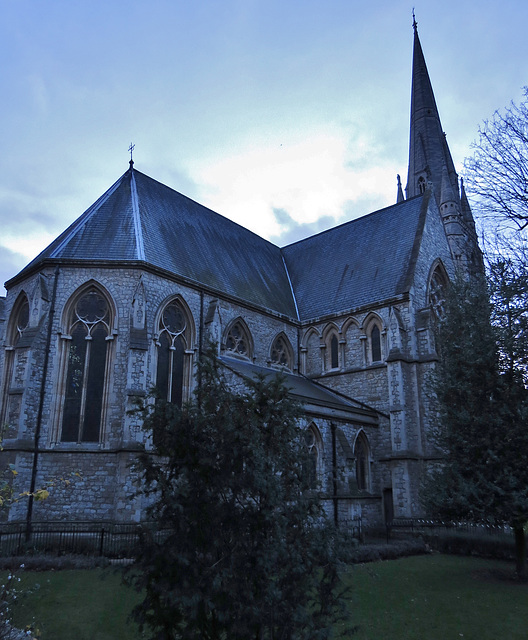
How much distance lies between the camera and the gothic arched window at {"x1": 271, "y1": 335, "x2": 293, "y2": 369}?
25.6 meters

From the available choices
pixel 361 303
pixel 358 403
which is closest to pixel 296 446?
pixel 358 403

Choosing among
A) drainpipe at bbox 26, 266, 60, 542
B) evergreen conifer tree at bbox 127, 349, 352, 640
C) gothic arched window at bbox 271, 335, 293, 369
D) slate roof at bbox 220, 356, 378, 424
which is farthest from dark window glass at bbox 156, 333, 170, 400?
evergreen conifer tree at bbox 127, 349, 352, 640

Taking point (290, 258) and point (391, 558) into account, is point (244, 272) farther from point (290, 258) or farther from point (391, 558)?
point (391, 558)

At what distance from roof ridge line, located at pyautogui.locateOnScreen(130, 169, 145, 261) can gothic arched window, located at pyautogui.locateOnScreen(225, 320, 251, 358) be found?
17.9ft

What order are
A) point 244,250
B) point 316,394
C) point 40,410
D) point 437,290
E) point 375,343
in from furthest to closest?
1. point 244,250
2. point 437,290
3. point 375,343
4. point 316,394
5. point 40,410

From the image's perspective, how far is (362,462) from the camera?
71.9 feet

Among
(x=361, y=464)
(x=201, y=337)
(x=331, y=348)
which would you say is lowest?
(x=361, y=464)

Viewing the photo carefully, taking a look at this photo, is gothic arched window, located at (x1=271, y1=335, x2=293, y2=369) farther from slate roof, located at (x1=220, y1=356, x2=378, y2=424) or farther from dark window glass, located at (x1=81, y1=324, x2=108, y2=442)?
dark window glass, located at (x1=81, y1=324, x2=108, y2=442)

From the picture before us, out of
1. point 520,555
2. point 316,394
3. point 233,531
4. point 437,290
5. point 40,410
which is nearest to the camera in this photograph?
point 233,531

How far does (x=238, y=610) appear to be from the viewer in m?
4.91

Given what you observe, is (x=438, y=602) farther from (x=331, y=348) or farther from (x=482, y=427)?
(x=331, y=348)

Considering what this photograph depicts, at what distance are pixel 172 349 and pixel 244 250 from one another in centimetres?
1019

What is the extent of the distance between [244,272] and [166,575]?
21.5 meters

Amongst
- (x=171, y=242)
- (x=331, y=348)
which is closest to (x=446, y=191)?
(x=331, y=348)
